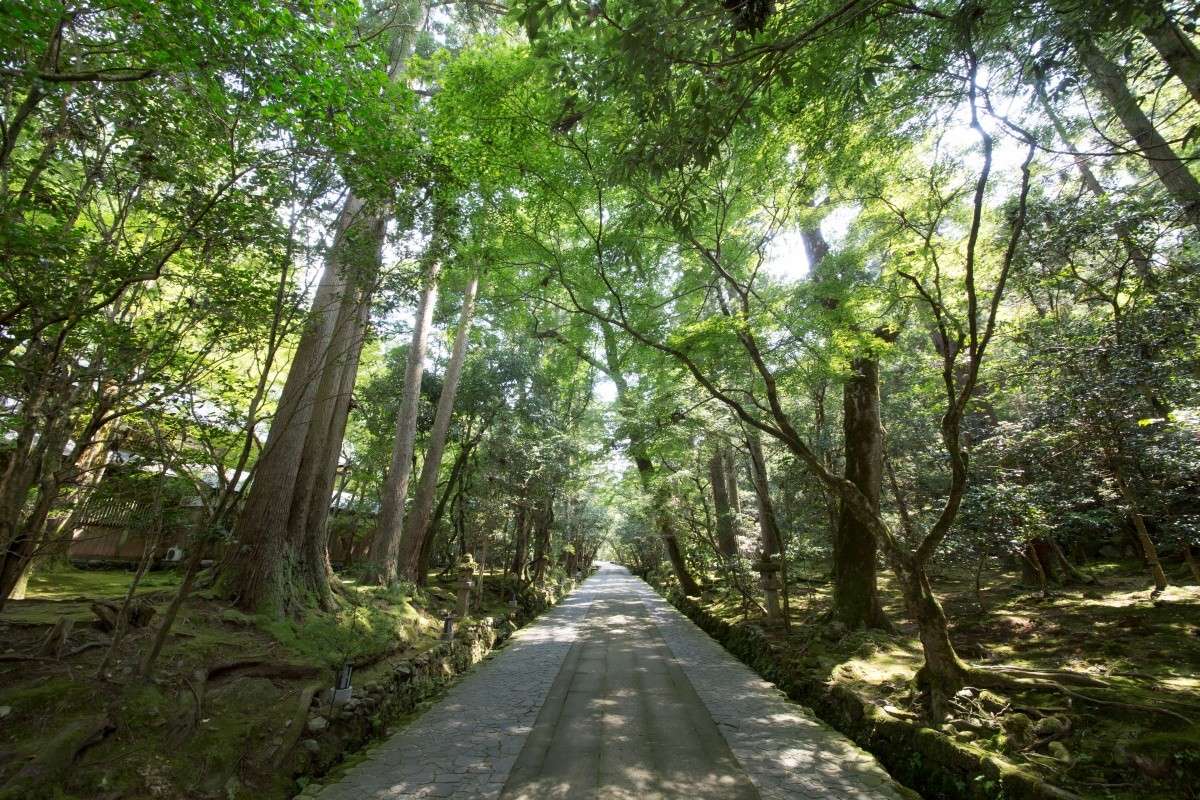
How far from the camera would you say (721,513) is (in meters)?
14.5

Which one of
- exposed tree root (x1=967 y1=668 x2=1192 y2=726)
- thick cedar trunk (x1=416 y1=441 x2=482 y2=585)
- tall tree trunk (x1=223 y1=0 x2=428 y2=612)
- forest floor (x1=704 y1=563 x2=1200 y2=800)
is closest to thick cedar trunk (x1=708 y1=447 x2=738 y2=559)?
forest floor (x1=704 y1=563 x2=1200 y2=800)

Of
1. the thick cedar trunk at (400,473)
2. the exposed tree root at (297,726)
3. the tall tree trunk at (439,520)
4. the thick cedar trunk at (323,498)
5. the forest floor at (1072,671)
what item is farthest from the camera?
the tall tree trunk at (439,520)

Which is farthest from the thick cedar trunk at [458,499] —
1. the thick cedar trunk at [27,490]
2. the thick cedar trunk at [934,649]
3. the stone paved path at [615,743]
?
the thick cedar trunk at [934,649]

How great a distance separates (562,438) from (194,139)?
1075cm

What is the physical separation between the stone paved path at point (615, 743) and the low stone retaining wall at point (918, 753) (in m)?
0.22

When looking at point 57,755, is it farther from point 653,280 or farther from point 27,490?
point 653,280

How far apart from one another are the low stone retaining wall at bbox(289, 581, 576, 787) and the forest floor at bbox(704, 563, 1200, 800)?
4855 mm

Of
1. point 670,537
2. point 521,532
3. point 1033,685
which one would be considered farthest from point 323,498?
point 670,537

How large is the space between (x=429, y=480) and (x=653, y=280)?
6.75 meters

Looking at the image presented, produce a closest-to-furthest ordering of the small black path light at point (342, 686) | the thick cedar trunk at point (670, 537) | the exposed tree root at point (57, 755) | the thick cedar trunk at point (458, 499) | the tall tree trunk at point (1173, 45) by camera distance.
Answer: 1. the tall tree trunk at point (1173, 45)
2. the exposed tree root at point (57, 755)
3. the small black path light at point (342, 686)
4. the thick cedar trunk at point (458, 499)
5. the thick cedar trunk at point (670, 537)

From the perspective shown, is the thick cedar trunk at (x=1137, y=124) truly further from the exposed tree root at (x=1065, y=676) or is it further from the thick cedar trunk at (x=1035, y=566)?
the thick cedar trunk at (x=1035, y=566)

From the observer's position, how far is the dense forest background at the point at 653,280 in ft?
10.8

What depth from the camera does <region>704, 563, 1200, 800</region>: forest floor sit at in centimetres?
334

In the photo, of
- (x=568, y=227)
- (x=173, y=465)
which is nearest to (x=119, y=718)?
(x=173, y=465)
